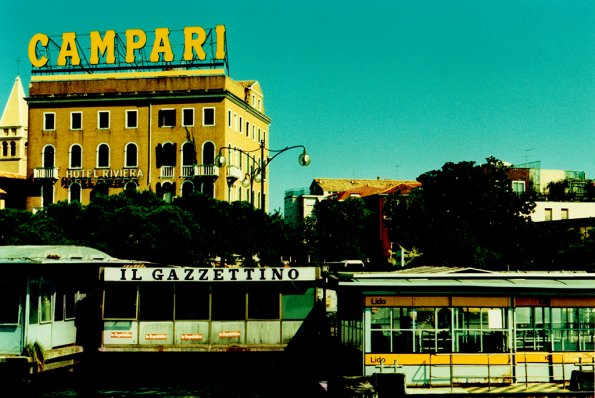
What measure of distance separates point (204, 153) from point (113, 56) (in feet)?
45.7

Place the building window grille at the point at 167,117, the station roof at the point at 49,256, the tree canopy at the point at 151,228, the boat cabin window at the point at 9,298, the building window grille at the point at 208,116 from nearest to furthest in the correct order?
the station roof at the point at 49,256
the boat cabin window at the point at 9,298
the tree canopy at the point at 151,228
the building window grille at the point at 208,116
the building window grille at the point at 167,117

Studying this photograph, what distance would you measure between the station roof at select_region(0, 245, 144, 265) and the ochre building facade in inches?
1987

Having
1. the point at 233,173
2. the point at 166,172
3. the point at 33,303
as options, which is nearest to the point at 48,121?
the point at 166,172

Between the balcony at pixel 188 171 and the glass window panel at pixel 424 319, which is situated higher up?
the balcony at pixel 188 171

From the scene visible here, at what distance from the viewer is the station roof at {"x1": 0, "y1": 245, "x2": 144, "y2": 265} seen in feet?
85.0

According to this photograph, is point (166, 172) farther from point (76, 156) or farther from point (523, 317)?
point (523, 317)

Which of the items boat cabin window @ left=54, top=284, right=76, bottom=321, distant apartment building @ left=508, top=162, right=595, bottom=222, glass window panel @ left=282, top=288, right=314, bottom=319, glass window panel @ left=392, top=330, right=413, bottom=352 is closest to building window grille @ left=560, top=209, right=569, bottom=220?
distant apartment building @ left=508, top=162, right=595, bottom=222

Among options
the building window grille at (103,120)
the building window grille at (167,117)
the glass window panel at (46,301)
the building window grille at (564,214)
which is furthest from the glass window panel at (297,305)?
the building window grille at (564,214)

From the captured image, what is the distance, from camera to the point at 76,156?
278 feet

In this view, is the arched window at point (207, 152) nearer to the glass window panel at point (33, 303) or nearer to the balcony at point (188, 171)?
the balcony at point (188, 171)

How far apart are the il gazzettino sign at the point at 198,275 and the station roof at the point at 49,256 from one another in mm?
1332

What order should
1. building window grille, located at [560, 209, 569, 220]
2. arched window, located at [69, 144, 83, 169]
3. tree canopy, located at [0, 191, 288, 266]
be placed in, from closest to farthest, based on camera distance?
tree canopy, located at [0, 191, 288, 266] < arched window, located at [69, 144, 83, 169] < building window grille, located at [560, 209, 569, 220]

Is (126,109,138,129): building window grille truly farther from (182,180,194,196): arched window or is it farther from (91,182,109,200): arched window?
(182,180,194,196): arched window

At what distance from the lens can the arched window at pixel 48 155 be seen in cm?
8506
